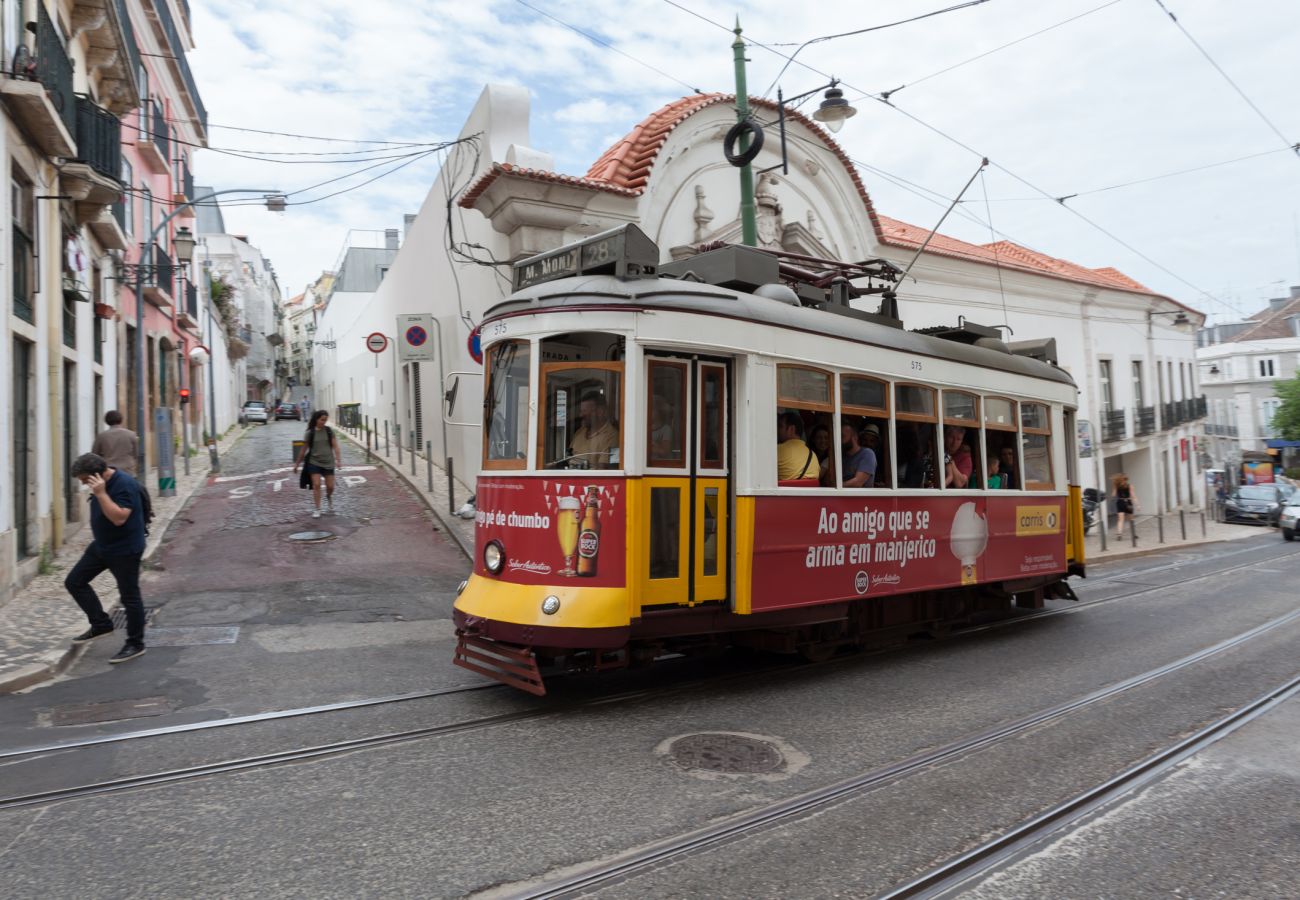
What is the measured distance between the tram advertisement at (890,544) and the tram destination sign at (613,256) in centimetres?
195

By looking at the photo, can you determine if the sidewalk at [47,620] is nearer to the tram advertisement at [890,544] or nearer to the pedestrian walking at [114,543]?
the pedestrian walking at [114,543]

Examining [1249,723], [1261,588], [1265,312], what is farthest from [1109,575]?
[1265,312]

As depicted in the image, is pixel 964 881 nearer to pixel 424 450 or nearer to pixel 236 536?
pixel 236 536

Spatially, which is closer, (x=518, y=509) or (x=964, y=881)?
(x=964, y=881)

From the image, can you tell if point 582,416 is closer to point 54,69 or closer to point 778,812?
point 778,812

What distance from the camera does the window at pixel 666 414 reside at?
608cm

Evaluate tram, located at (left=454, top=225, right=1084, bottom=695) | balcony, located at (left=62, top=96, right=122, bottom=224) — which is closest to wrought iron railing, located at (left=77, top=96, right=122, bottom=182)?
balcony, located at (left=62, top=96, right=122, bottom=224)

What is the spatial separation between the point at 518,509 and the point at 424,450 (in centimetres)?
1730

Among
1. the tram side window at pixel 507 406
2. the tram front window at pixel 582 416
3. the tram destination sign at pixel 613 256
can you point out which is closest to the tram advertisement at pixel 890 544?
the tram front window at pixel 582 416

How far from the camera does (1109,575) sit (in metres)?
15.4

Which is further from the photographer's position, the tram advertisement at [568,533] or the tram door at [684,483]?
the tram door at [684,483]

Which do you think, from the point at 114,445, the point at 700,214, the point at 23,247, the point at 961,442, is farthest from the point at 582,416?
the point at 700,214

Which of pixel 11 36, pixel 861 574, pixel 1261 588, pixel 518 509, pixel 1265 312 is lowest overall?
pixel 1261 588

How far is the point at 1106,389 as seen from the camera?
27891 millimetres
